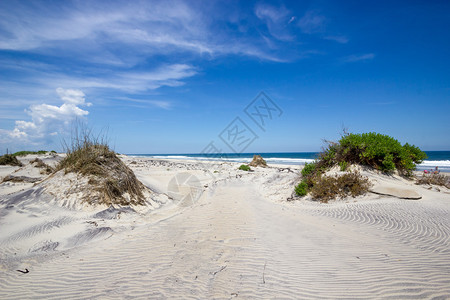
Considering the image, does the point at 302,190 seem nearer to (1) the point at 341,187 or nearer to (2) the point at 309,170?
(1) the point at 341,187

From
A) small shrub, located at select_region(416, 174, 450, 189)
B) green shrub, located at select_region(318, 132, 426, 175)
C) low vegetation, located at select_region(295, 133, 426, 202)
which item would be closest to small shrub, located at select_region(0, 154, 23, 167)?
low vegetation, located at select_region(295, 133, 426, 202)

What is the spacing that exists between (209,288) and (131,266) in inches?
59.2

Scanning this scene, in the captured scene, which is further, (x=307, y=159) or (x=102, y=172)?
(x=307, y=159)

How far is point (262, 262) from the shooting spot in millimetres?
3670

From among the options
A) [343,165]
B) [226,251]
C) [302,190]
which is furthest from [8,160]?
[343,165]

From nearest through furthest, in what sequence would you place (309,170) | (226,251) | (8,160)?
(226,251), (309,170), (8,160)

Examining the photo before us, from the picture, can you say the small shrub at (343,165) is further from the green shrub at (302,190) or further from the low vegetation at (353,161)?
the green shrub at (302,190)

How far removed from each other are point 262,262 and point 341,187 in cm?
600

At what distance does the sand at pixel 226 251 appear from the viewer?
115 inches

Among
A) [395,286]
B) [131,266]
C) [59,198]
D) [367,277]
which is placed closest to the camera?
[395,286]

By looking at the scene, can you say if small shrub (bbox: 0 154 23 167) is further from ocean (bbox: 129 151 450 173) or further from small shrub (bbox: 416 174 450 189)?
small shrub (bbox: 416 174 450 189)

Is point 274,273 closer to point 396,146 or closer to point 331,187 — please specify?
point 331,187

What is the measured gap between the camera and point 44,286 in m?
3.02


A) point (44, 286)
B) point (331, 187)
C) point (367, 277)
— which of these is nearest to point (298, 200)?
point (331, 187)
